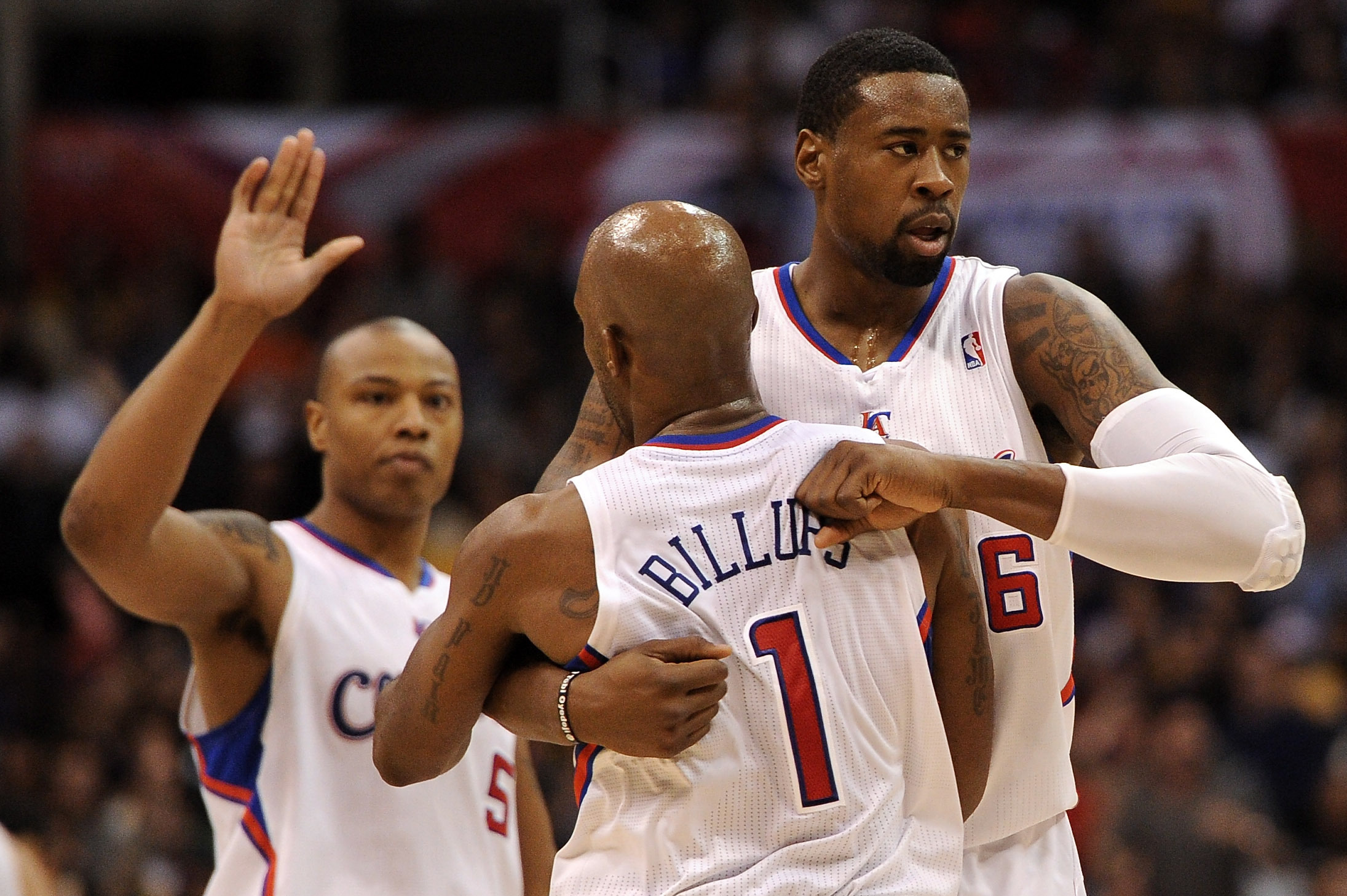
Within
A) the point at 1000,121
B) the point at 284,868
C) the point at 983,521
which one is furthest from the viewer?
the point at 1000,121

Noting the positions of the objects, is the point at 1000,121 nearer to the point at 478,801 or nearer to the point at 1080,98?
the point at 1080,98

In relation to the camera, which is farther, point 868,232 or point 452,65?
point 452,65

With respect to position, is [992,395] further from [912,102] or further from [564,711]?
[564,711]

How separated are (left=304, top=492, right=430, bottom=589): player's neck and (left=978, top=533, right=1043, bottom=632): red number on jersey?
1775mm

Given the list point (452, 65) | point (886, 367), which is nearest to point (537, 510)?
point (886, 367)

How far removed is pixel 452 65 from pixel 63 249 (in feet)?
12.6

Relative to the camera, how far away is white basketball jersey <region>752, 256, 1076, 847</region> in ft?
11.3

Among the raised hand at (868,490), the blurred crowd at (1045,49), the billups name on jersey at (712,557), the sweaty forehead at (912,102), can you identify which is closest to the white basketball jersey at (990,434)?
the sweaty forehead at (912,102)

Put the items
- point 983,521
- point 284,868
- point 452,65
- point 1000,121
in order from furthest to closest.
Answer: point 452,65 → point 1000,121 → point 284,868 → point 983,521

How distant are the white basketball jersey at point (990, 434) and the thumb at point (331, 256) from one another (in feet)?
3.51

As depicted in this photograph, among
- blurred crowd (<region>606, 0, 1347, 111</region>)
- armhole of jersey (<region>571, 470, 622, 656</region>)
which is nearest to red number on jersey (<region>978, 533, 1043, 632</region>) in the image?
armhole of jersey (<region>571, 470, 622, 656</region>)

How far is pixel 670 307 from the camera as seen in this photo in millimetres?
2920

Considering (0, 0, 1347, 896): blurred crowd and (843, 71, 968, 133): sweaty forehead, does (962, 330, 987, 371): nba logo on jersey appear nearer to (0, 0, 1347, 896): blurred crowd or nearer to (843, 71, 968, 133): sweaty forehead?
(843, 71, 968, 133): sweaty forehead

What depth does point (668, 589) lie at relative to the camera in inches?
112
